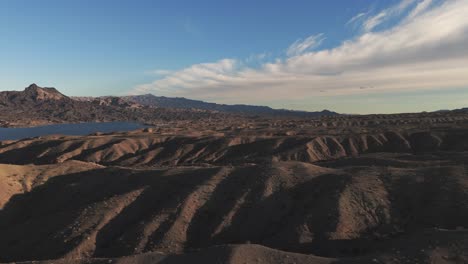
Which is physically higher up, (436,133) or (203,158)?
(436,133)

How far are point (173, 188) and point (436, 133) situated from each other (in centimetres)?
7318

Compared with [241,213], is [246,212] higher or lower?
higher

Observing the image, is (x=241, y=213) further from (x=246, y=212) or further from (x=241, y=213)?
(x=246, y=212)

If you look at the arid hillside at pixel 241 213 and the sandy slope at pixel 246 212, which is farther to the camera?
the sandy slope at pixel 246 212

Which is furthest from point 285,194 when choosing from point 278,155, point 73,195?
point 278,155

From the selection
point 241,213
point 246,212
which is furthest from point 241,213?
point 246,212

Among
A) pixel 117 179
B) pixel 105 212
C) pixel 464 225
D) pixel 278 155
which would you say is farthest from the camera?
pixel 278 155

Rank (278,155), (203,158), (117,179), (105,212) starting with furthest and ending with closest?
(203,158)
(278,155)
(117,179)
(105,212)

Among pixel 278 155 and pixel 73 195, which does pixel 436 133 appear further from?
pixel 73 195

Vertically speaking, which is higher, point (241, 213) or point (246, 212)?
point (246, 212)

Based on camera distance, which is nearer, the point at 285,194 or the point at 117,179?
the point at 285,194

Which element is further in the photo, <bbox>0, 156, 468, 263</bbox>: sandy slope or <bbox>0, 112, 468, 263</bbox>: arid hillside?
<bbox>0, 156, 468, 263</bbox>: sandy slope

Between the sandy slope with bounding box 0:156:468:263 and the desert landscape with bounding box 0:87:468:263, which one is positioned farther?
the sandy slope with bounding box 0:156:468:263

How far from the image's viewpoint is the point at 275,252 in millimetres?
27938
